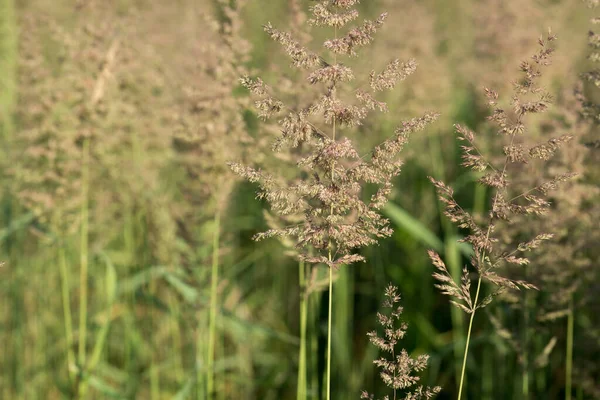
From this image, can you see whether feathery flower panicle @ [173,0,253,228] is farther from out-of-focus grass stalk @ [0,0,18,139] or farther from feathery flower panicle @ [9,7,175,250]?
out-of-focus grass stalk @ [0,0,18,139]

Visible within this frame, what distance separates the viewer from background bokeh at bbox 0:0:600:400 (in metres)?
3.14

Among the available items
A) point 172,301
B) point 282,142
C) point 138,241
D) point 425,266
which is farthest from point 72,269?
point 282,142

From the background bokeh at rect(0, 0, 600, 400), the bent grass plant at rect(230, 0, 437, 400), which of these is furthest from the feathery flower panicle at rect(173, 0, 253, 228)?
the bent grass plant at rect(230, 0, 437, 400)

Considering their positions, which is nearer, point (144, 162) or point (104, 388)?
point (104, 388)

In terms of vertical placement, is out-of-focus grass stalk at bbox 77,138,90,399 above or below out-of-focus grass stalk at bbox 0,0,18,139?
below

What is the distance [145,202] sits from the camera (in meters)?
4.21

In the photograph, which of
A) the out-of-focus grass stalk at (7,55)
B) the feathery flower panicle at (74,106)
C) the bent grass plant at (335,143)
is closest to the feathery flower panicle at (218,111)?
the feathery flower panicle at (74,106)

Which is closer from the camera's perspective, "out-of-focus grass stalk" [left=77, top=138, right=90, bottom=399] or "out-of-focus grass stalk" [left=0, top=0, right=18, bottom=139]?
"out-of-focus grass stalk" [left=77, top=138, right=90, bottom=399]

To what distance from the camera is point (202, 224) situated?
3.46 m

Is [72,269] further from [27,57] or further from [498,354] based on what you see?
[498,354]

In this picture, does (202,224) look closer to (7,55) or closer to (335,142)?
(335,142)

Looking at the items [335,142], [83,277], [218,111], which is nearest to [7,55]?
[83,277]

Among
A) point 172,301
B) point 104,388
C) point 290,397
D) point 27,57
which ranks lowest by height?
point 290,397

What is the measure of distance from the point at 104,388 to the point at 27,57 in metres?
1.66
